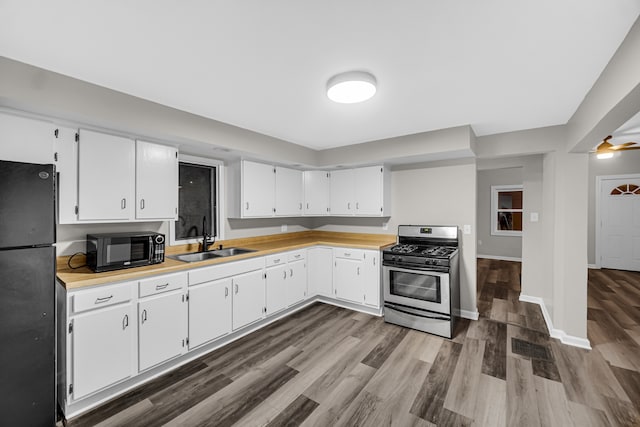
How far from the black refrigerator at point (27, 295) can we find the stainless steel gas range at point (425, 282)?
3148 mm

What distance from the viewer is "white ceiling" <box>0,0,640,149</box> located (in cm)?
131

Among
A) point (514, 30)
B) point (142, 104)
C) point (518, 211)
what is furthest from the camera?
point (518, 211)

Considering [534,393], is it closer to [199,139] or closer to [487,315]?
[487,315]

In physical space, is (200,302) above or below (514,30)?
below

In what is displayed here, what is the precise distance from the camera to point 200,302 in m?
2.63

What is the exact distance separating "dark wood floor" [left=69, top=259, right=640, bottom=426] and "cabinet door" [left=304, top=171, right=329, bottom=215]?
5.85ft

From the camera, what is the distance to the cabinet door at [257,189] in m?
3.55

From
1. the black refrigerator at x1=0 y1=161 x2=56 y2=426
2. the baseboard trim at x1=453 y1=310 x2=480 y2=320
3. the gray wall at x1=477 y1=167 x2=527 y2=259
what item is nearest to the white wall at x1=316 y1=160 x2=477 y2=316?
the baseboard trim at x1=453 y1=310 x2=480 y2=320

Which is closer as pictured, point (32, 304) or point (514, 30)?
point (514, 30)

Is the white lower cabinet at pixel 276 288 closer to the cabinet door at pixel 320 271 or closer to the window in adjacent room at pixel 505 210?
the cabinet door at pixel 320 271

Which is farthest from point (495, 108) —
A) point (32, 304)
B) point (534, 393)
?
point (32, 304)

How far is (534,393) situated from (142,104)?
399cm

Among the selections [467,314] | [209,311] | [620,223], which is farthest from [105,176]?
[620,223]

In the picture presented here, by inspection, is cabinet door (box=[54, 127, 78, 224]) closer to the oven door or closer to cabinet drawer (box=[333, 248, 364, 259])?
cabinet drawer (box=[333, 248, 364, 259])
